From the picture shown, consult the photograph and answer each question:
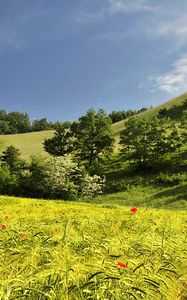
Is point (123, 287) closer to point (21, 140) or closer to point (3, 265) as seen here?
point (3, 265)

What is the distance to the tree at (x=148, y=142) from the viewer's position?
7100 cm

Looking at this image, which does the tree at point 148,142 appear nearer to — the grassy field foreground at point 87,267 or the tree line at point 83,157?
the tree line at point 83,157

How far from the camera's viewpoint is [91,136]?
7950cm

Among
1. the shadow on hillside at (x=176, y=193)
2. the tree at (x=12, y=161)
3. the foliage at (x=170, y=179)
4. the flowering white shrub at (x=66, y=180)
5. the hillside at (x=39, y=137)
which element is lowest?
the shadow on hillside at (x=176, y=193)

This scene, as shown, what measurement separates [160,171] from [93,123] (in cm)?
2248

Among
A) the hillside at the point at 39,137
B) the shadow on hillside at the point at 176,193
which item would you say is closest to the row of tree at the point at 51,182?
the shadow on hillside at the point at 176,193

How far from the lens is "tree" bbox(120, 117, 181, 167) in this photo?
233 feet

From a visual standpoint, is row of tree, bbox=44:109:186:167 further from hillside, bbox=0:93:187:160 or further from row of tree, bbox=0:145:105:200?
hillside, bbox=0:93:187:160

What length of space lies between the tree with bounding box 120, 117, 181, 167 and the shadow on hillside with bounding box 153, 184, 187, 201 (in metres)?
14.5

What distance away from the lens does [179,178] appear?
5991 centimetres

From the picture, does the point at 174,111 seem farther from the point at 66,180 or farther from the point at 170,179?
the point at 66,180

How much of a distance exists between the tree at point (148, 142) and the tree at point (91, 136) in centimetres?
497

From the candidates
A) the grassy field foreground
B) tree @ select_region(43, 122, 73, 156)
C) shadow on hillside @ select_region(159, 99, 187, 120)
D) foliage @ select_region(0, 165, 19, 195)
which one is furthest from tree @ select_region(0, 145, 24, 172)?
shadow on hillside @ select_region(159, 99, 187, 120)

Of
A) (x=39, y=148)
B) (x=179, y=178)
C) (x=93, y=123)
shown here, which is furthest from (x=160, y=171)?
(x=39, y=148)
